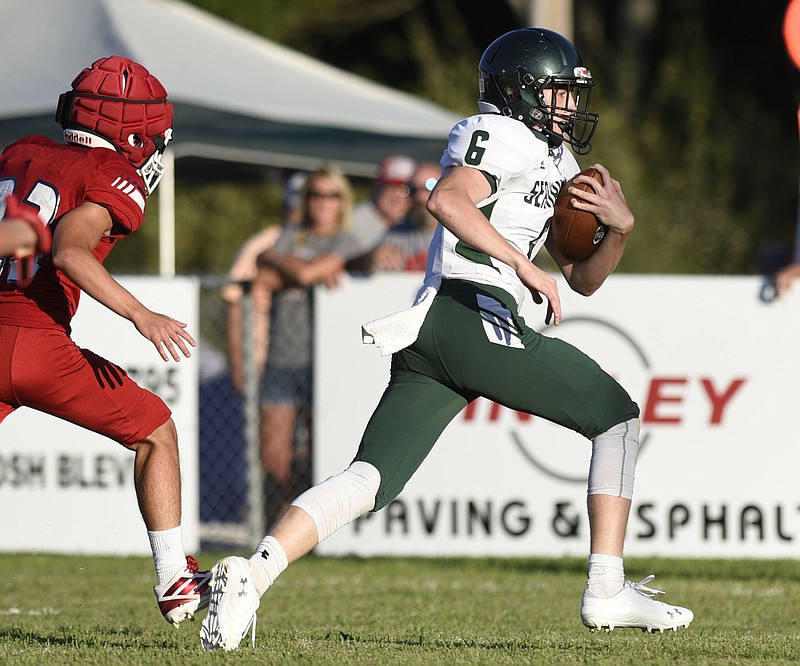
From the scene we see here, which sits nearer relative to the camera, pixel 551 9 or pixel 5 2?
pixel 5 2

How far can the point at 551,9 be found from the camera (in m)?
13.9

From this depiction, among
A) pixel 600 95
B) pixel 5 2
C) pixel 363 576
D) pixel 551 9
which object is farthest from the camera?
pixel 600 95

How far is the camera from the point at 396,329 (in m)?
5.04

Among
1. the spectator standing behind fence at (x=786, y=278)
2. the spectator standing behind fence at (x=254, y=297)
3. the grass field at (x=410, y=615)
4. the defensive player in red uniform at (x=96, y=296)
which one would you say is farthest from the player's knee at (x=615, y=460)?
the spectator standing behind fence at (x=254, y=297)

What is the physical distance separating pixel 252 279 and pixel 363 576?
2171mm

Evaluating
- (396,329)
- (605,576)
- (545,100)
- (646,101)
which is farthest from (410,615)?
(646,101)

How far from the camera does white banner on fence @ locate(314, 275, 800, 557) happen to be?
28.2ft

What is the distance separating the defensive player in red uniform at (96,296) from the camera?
16.4 ft

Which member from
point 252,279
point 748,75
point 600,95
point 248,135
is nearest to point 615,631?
point 252,279

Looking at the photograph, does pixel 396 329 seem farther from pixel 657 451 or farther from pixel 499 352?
pixel 657 451

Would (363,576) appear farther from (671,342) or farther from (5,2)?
(5,2)

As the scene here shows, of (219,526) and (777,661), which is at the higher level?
(777,661)

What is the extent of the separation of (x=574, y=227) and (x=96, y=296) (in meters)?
1.67

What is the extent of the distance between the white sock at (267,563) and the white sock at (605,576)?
3.42ft
